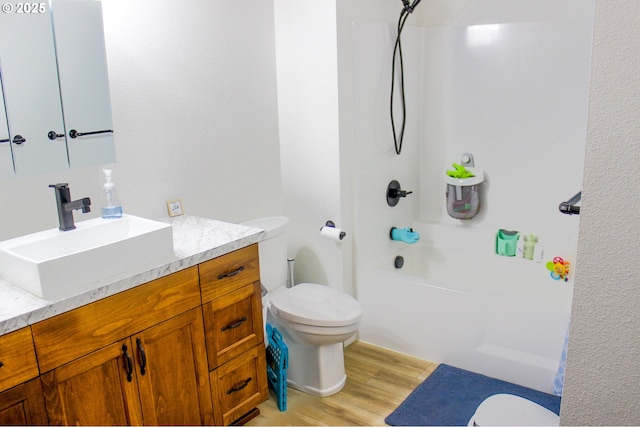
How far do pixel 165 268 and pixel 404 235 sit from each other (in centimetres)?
173

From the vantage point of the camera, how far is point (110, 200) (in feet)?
7.06

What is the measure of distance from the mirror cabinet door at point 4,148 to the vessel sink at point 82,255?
245mm

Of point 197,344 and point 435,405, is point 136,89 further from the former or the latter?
point 435,405

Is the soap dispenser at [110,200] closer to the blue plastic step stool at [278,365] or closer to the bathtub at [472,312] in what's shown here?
the blue plastic step stool at [278,365]

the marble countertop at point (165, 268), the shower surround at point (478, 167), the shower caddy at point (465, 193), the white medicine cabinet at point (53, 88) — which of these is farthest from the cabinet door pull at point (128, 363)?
the shower caddy at point (465, 193)

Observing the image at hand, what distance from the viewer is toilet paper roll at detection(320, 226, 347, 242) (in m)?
2.82

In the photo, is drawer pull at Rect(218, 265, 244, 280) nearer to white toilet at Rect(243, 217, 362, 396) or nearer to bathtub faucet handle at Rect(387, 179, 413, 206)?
white toilet at Rect(243, 217, 362, 396)

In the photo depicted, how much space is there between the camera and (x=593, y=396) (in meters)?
0.93

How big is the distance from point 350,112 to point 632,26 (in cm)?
214

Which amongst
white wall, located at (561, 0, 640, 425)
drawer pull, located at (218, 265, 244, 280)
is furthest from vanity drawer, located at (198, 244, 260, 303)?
white wall, located at (561, 0, 640, 425)

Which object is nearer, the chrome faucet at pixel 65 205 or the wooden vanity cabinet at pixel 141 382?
the wooden vanity cabinet at pixel 141 382

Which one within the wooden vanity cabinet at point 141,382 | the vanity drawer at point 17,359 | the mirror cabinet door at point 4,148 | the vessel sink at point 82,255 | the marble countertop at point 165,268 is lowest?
the wooden vanity cabinet at point 141,382

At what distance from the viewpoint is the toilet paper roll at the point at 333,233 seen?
2.82m

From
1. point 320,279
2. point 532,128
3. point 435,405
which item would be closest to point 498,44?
point 532,128
